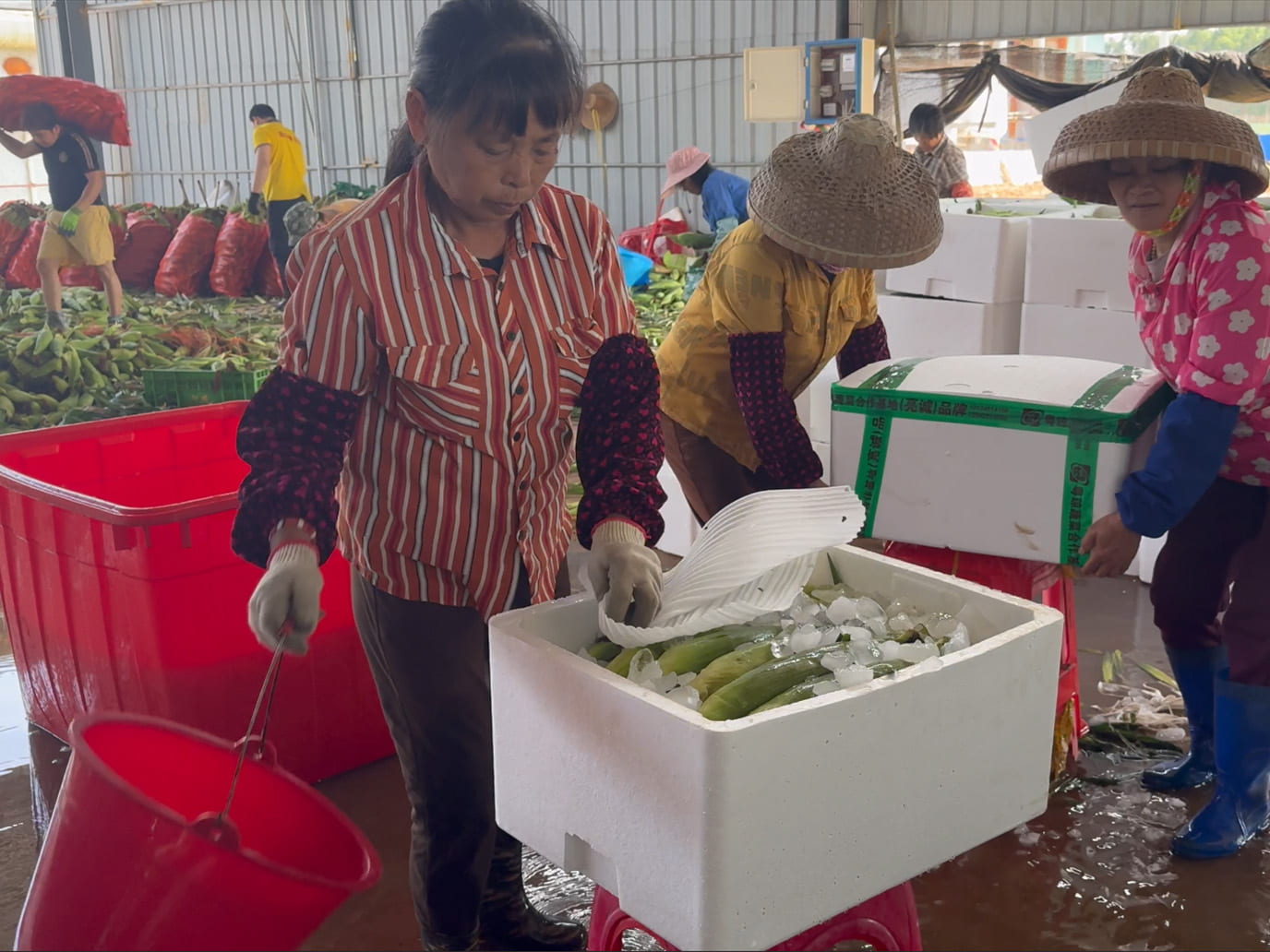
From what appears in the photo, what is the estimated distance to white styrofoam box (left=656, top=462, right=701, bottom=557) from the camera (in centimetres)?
373

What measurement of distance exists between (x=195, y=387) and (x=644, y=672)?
163 inches

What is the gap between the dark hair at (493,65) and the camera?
1330mm

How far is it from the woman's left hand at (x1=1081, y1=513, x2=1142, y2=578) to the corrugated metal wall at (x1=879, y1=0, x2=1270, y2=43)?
22.2ft

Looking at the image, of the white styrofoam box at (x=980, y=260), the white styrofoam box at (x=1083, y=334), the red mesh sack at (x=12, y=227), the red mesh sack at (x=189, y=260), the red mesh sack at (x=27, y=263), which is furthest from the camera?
the red mesh sack at (x=189, y=260)

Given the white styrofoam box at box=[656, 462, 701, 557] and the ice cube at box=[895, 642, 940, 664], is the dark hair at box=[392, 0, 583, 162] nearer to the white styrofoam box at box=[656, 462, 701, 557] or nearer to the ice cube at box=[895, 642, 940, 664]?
the ice cube at box=[895, 642, 940, 664]

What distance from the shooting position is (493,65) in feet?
4.36

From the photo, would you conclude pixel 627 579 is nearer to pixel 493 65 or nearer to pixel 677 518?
pixel 493 65

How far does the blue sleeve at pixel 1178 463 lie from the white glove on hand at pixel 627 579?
2.95 feet

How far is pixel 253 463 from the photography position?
1.39 metres

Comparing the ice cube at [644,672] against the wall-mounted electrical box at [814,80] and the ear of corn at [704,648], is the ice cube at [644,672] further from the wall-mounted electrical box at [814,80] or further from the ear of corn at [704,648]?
the wall-mounted electrical box at [814,80]

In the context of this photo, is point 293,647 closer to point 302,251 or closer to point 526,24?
point 302,251

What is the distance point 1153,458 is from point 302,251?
1346 millimetres

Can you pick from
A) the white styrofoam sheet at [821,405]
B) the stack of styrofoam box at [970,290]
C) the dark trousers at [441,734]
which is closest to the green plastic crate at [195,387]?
the white styrofoam sheet at [821,405]

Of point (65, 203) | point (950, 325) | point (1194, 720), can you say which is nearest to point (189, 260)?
point (65, 203)
